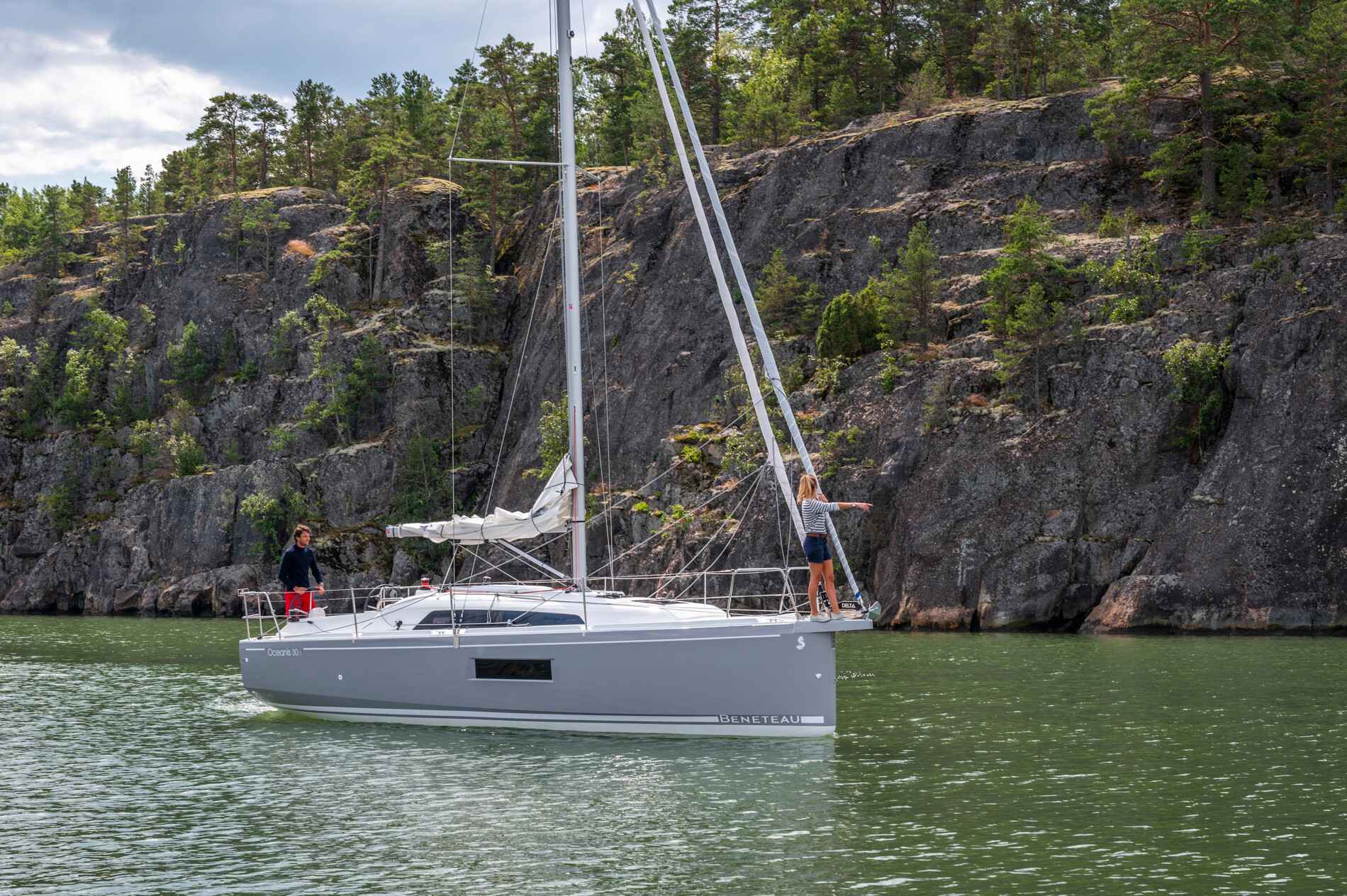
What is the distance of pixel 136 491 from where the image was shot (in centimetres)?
6888

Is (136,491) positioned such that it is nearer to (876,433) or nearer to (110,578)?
(110,578)

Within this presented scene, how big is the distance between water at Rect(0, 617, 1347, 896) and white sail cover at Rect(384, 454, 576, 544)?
370 cm

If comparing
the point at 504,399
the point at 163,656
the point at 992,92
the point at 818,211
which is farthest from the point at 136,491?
the point at 992,92

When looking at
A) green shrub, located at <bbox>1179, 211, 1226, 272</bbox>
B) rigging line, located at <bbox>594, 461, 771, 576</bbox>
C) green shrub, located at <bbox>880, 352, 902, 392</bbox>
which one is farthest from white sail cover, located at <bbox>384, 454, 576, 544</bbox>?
green shrub, located at <bbox>1179, 211, 1226, 272</bbox>

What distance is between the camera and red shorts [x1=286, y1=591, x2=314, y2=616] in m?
20.0

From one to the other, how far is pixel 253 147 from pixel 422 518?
53.7m

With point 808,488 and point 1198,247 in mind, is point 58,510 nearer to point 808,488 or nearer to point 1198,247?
point 1198,247

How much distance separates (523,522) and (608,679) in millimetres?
3835

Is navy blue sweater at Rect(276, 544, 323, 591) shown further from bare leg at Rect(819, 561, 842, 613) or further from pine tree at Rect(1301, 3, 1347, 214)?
pine tree at Rect(1301, 3, 1347, 214)

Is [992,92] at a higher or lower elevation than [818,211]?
higher

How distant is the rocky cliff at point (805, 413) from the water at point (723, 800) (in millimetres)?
12131

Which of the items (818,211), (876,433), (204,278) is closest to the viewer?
(876,433)

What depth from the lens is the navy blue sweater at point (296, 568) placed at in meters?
20.1

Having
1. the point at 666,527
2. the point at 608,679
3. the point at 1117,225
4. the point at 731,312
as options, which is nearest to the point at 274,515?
the point at 666,527
